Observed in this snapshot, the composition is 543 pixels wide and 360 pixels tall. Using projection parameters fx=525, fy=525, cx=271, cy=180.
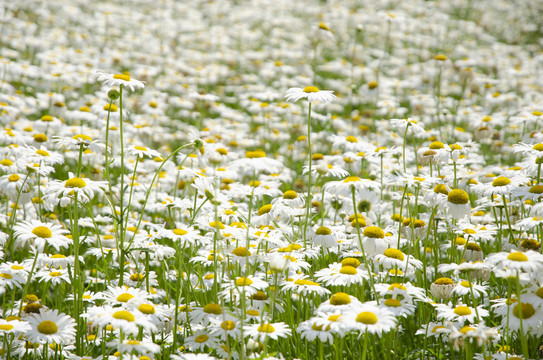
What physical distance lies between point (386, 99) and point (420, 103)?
0.79m

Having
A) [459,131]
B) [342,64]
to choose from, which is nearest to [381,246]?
[459,131]

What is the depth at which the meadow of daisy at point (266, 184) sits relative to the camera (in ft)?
10.7

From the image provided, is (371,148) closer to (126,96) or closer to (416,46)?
(126,96)

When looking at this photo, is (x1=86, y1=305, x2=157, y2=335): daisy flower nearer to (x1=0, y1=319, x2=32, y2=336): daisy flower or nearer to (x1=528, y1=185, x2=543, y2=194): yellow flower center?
(x1=0, y1=319, x2=32, y2=336): daisy flower

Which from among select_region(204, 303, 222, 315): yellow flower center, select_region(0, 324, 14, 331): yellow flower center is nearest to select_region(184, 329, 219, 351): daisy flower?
select_region(204, 303, 222, 315): yellow flower center

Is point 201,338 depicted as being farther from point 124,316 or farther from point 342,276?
point 342,276

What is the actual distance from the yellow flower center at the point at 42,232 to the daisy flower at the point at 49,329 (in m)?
0.56

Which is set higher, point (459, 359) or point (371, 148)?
point (371, 148)

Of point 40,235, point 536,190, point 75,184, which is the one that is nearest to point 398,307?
point 536,190

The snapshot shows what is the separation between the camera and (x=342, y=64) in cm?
1330

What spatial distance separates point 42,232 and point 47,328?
775mm

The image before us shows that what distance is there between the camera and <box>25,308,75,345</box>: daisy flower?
296cm

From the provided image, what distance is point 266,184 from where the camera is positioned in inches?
208

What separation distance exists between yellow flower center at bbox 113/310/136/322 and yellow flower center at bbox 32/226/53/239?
106 cm
